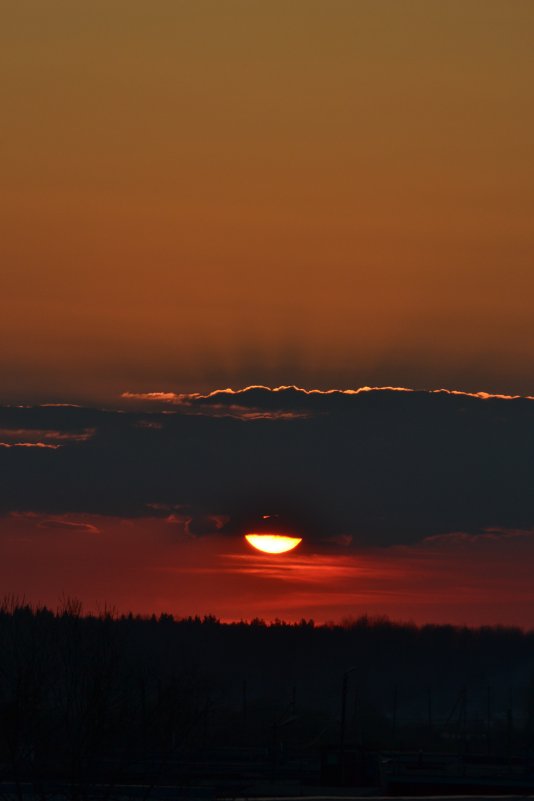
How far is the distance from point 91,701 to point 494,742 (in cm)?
15309

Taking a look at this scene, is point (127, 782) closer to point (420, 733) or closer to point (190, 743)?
point (190, 743)

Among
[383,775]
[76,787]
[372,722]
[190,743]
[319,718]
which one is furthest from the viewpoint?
[372,722]

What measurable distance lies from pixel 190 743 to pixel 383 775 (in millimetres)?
34988

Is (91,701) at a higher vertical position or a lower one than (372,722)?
lower

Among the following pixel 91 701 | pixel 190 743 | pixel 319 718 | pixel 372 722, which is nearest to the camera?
pixel 91 701

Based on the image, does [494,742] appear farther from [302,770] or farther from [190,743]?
[190,743]

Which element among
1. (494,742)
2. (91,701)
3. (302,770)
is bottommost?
(91,701)

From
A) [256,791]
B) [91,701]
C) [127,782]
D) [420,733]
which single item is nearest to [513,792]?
[256,791]

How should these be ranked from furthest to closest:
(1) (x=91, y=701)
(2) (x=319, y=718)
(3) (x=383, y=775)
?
(2) (x=319, y=718)
(3) (x=383, y=775)
(1) (x=91, y=701)

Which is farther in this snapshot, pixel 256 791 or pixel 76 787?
pixel 256 791

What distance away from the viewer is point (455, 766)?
316 ft

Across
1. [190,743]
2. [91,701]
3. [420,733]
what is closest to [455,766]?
[190,743]

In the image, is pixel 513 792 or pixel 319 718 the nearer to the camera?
pixel 513 792

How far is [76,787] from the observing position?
3844cm
